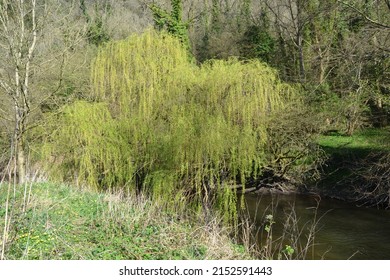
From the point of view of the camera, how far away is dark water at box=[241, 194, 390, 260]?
31.8 ft

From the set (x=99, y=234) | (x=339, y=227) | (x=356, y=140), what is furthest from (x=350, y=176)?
(x=99, y=234)

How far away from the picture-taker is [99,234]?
6.06 meters

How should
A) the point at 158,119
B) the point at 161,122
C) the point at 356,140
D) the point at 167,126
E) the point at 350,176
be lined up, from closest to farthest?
the point at 167,126
the point at 161,122
the point at 158,119
the point at 350,176
the point at 356,140

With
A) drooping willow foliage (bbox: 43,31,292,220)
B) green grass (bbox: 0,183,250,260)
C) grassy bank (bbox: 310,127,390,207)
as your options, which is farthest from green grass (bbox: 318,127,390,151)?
green grass (bbox: 0,183,250,260)

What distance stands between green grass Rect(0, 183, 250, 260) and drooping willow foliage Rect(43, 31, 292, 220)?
114 inches

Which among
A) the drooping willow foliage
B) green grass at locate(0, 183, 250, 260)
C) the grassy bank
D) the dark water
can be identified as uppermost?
the drooping willow foliage

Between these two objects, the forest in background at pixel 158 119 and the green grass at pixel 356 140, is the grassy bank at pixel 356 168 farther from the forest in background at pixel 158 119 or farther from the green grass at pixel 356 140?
the forest in background at pixel 158 119

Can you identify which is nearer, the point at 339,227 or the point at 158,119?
the point at 158,119

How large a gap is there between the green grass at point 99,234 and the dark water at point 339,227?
1830mm

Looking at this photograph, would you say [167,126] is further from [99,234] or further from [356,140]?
[356,140]

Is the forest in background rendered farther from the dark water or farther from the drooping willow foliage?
the dark water

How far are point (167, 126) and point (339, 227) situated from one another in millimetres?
5599

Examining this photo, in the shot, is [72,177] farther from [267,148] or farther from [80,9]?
[80,9]

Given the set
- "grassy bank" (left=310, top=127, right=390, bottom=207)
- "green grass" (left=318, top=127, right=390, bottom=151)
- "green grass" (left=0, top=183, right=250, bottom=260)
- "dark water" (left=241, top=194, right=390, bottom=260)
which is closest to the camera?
"green grass" (left=0, top=183, right=250, bottom=260)
